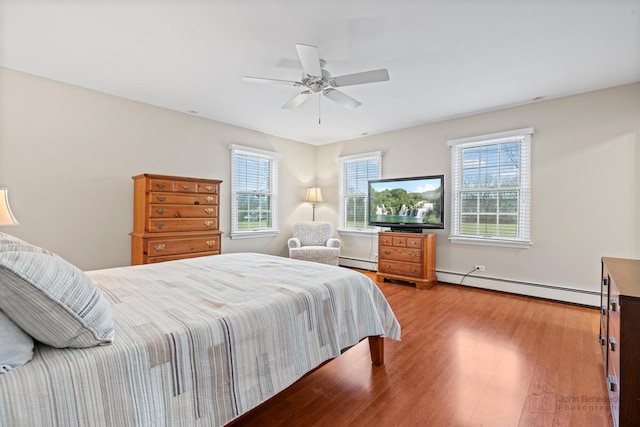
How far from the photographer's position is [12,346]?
819 millimetres

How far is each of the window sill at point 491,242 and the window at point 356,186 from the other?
1499 mm

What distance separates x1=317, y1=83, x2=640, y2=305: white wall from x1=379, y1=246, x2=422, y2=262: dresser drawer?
0.62 m

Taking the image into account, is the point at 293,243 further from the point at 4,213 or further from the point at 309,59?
the point at 4,213

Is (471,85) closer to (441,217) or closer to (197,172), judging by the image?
(441,217)

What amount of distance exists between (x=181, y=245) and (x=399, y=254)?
3.06 m

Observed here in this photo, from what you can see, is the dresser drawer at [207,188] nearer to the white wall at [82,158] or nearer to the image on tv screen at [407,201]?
the white wall at [82,158]

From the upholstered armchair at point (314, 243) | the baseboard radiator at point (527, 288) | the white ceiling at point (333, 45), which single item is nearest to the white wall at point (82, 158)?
the white ceiling at point (333, 45)

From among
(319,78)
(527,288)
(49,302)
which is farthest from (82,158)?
(527,288)

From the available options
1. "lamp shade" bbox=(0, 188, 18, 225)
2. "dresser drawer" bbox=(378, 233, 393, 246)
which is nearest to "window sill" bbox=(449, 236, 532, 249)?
"dresser drawer" bbox=(378, 233, 393, 246)

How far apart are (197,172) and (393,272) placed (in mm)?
3343

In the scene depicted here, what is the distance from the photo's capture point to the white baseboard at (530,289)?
3.40 metres

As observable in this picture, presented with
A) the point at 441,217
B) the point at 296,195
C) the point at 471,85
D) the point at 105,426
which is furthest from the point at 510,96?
the point at 105,426

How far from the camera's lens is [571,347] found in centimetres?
239

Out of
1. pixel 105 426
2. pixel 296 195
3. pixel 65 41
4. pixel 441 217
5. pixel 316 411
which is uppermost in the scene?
pixel 65 41
